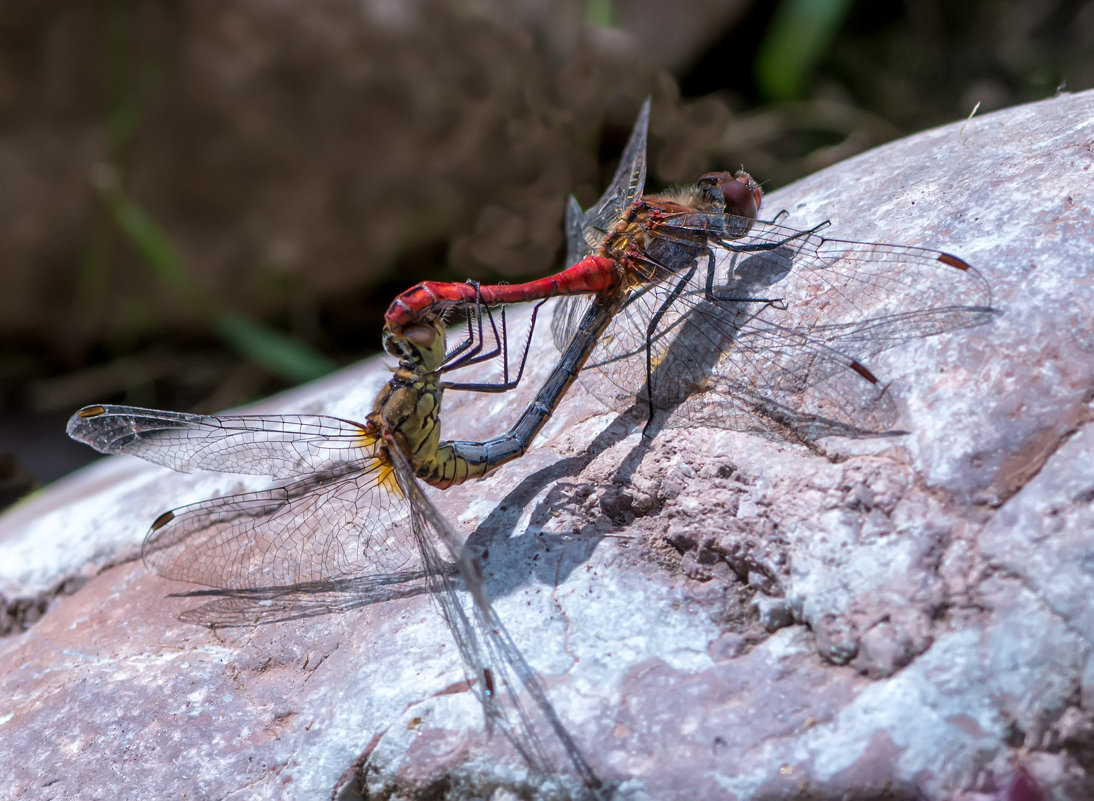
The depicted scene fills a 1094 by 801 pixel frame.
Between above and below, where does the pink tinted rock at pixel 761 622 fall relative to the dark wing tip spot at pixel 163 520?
below

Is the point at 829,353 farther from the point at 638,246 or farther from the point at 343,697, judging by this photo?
the point at 343,697

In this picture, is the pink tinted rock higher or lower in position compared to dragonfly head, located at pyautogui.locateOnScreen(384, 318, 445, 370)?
lower

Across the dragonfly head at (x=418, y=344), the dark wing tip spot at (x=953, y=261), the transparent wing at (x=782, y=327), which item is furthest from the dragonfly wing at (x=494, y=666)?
the dark wing tip spot at (x=953, y=261)

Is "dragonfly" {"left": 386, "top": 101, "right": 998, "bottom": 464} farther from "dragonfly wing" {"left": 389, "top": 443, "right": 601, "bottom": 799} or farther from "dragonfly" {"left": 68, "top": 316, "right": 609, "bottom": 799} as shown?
"dragonfly wing" {"left": 389, "top": 443, "right": 601, "bottom": 799}

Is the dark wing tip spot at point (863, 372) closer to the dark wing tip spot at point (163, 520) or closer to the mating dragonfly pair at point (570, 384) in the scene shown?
the mating dragonfly pair at point (570, 384)

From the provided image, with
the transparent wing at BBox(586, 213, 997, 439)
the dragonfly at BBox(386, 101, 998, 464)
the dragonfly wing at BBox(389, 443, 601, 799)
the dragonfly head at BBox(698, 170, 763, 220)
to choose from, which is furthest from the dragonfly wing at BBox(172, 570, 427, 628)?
the dragonfly head at BBox(698, 170, 763, 220)

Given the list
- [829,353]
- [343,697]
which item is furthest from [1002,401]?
[343,697]
